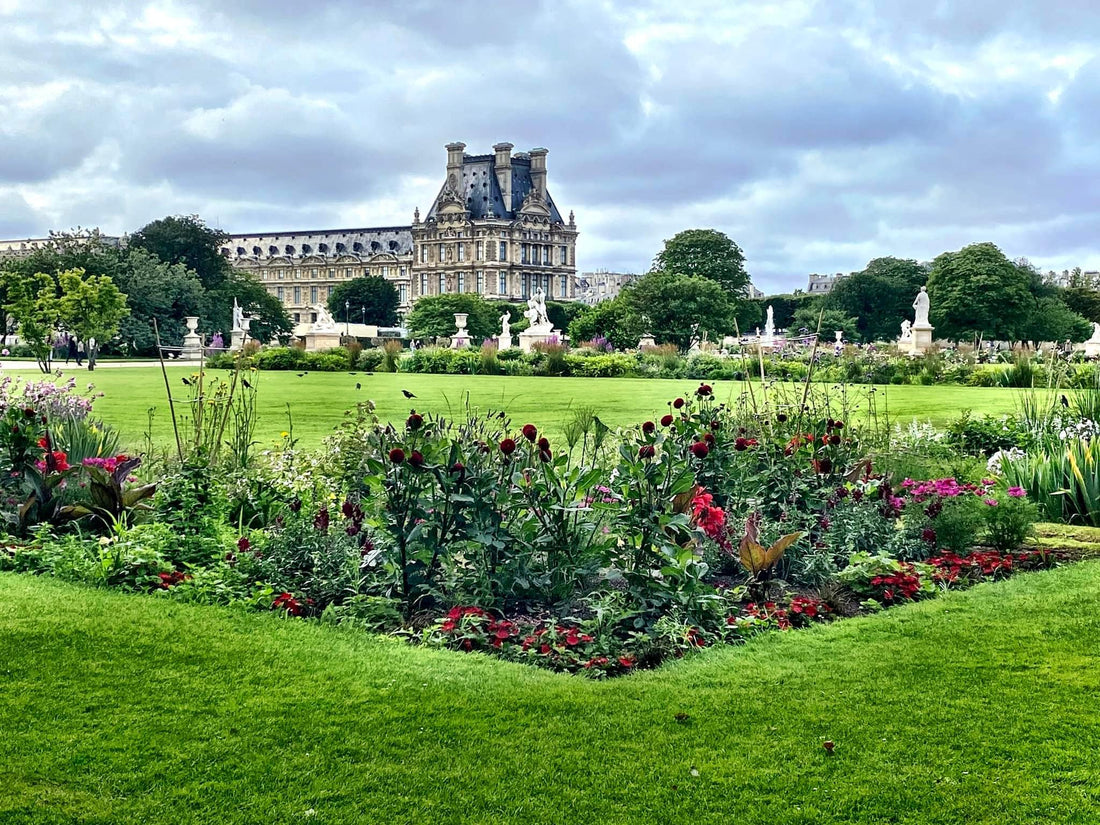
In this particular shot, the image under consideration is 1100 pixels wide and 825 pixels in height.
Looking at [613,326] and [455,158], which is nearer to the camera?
[613,326]

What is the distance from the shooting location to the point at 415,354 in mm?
34312

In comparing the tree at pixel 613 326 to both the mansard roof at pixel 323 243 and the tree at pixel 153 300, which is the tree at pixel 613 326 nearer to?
the tree at pixel 153 300

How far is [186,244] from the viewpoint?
65.2m

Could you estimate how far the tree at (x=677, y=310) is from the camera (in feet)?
143

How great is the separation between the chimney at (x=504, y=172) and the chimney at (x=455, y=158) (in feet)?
13.4

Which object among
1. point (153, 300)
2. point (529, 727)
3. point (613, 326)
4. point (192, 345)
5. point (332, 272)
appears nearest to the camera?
point (529, 727)

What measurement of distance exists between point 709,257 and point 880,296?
1271cm

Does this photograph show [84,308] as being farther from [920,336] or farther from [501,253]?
[501,253]

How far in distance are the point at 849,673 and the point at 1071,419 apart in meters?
6.04

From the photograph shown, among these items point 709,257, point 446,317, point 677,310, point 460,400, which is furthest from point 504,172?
point 460,400

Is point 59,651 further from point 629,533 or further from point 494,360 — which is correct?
point 494,360

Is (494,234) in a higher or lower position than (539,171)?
lower

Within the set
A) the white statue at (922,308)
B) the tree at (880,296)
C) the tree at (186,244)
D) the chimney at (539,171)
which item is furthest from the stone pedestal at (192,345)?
the chimney at (539,171)

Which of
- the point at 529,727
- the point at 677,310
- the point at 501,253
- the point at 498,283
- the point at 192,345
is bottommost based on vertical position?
the point at 529,727
